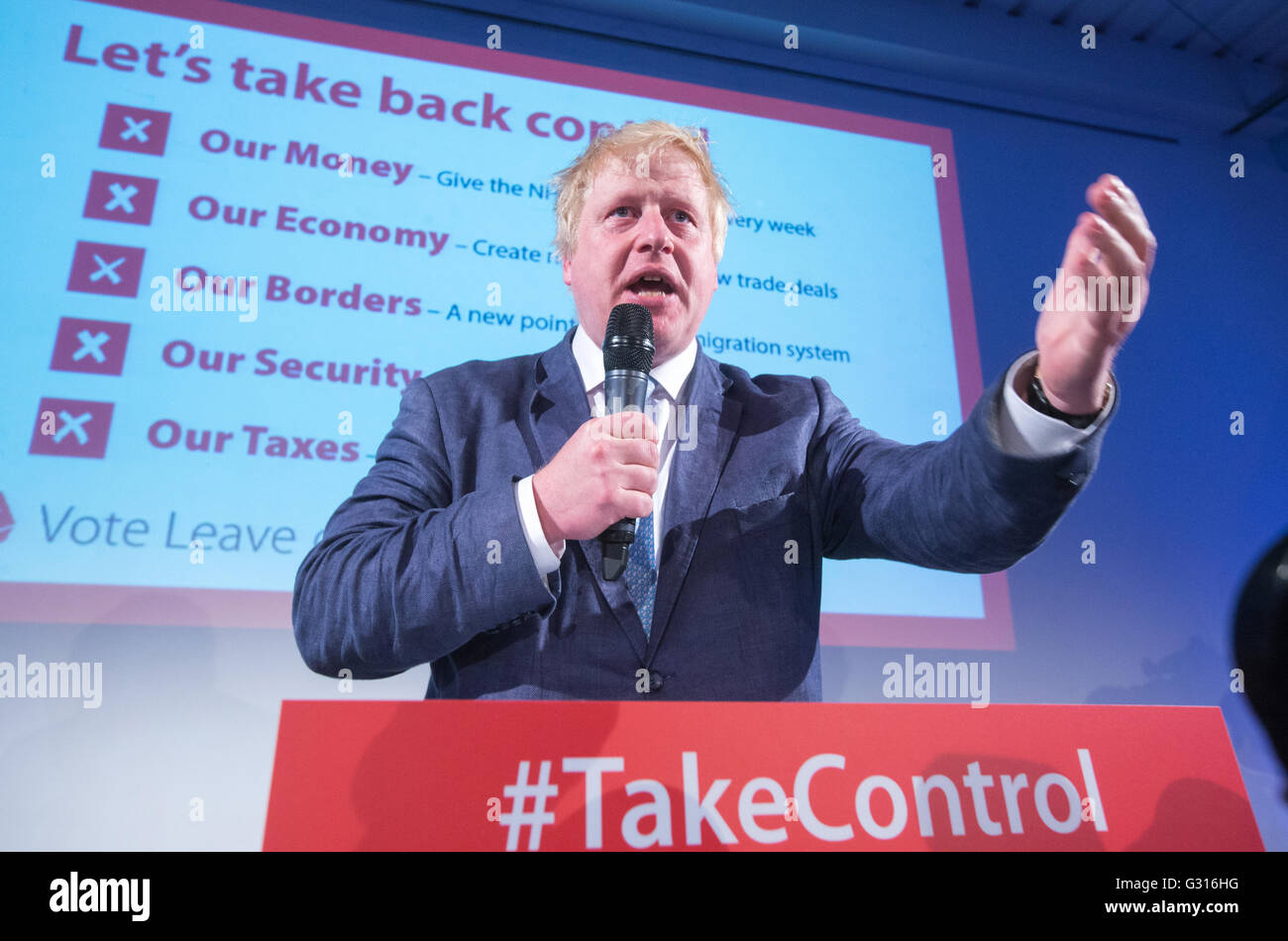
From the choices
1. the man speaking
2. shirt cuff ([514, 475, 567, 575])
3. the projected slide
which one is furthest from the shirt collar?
the projected slide

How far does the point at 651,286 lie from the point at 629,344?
0.38m

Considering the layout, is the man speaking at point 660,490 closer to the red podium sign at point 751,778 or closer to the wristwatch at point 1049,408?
the wristwatch at point 1049,408

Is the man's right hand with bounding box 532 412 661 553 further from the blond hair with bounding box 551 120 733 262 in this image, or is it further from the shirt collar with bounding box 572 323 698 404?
the blond hair with bounding box 551 120 733 262

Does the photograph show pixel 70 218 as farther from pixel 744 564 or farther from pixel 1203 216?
pixel 1203 216

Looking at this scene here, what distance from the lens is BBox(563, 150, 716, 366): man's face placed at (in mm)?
1534

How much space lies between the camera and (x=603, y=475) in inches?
39.9

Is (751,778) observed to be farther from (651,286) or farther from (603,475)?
(651,286)

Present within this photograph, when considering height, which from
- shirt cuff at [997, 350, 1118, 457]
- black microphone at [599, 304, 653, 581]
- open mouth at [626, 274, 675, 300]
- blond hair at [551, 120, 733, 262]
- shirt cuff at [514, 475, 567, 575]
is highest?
blond hair at [551, 120, 733, 262]

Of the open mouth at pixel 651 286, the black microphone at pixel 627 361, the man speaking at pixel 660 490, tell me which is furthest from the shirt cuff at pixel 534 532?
the open mouth at pixel 651 286

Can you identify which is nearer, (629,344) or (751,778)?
(751,778)

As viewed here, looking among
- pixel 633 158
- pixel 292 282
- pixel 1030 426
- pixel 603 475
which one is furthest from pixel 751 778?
pixel 292 282

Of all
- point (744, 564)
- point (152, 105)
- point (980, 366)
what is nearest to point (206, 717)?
point (744, 564)

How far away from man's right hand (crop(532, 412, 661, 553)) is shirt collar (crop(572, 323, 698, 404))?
50cm

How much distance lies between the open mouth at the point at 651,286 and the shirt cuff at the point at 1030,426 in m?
0.68
